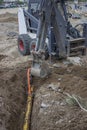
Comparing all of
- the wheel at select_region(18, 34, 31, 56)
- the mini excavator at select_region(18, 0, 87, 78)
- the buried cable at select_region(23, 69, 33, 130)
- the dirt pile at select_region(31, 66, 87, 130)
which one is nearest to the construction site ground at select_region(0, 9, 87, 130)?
the dirt pile at select_region(31, 66, 87, 130)

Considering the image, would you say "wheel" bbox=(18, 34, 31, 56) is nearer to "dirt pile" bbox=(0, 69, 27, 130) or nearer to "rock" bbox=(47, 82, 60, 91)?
"dirt pile" bbox=(0, 69, 27, 130)

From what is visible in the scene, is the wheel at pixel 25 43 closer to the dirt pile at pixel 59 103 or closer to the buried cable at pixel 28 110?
the dirt pile at pixel 59 103

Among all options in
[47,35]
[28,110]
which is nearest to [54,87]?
[28,110]

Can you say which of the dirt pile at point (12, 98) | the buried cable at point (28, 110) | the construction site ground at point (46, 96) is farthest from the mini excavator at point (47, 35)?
the buried cable at point (28, 110)

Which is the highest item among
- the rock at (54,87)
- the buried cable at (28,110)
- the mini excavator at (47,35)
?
the mini excavator at (47,35)

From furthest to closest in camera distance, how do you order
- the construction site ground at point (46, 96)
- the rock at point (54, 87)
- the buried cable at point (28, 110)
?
the rock at point (54, 87) < the buried cable at point (28, 110) < the construction site ground at point (46, 96)

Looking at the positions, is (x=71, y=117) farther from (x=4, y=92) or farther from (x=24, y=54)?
(x=24, y=54)

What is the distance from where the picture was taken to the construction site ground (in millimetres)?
6926

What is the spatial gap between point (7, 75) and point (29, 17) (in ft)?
14.5

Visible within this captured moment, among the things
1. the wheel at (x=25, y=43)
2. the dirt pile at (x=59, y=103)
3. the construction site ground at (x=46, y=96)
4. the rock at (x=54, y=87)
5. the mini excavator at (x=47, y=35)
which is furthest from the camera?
Result: the wheel at (x=25, y=43)

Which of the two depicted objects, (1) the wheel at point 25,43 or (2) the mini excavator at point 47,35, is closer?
(2) the mini excavator at point 47,35

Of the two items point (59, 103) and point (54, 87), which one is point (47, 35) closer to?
point (54, 87)

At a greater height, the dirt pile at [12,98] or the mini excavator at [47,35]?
the mini excavator at [47,35]

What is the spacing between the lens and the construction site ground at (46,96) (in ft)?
22.7
